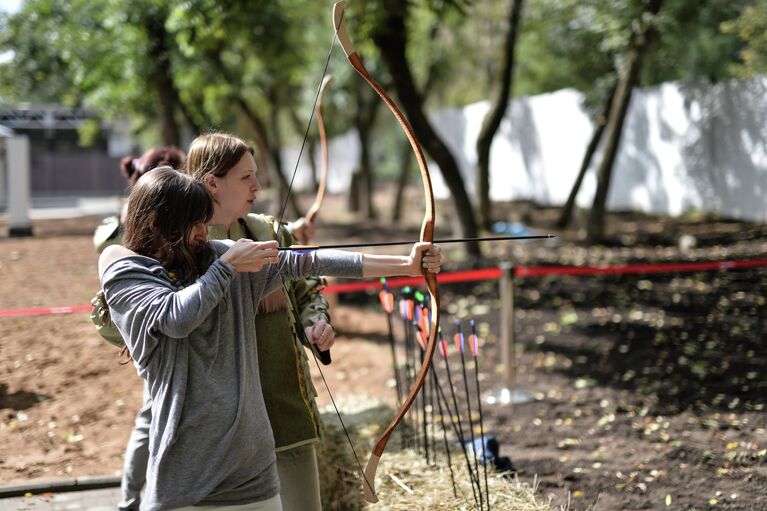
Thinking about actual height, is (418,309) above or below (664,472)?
above

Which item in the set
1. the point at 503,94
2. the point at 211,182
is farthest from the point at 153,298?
the point at 503,94

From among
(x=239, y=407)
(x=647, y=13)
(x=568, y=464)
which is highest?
(x=647, y=13)

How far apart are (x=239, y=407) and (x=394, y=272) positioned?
1.90ft

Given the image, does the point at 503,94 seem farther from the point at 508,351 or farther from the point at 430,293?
the point at 430,293

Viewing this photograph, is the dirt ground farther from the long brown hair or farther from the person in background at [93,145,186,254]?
the long brown hair

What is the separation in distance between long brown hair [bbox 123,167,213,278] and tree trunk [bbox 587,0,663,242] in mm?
9813

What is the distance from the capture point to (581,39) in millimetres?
16406

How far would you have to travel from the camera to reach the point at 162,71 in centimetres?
1320

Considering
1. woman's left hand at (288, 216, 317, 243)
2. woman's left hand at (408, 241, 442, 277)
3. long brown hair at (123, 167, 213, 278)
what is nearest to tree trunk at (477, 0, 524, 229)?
woman's left hand at (288, 216, 317, 243)

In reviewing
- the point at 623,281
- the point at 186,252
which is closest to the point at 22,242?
the point at 623,281

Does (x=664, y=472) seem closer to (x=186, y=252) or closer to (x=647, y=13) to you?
(x=186, y=252)

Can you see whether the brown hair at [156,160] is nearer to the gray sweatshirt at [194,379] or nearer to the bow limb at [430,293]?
the bow limb at [430,293]

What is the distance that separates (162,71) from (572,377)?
8.89m

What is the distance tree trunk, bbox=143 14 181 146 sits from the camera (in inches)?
494
